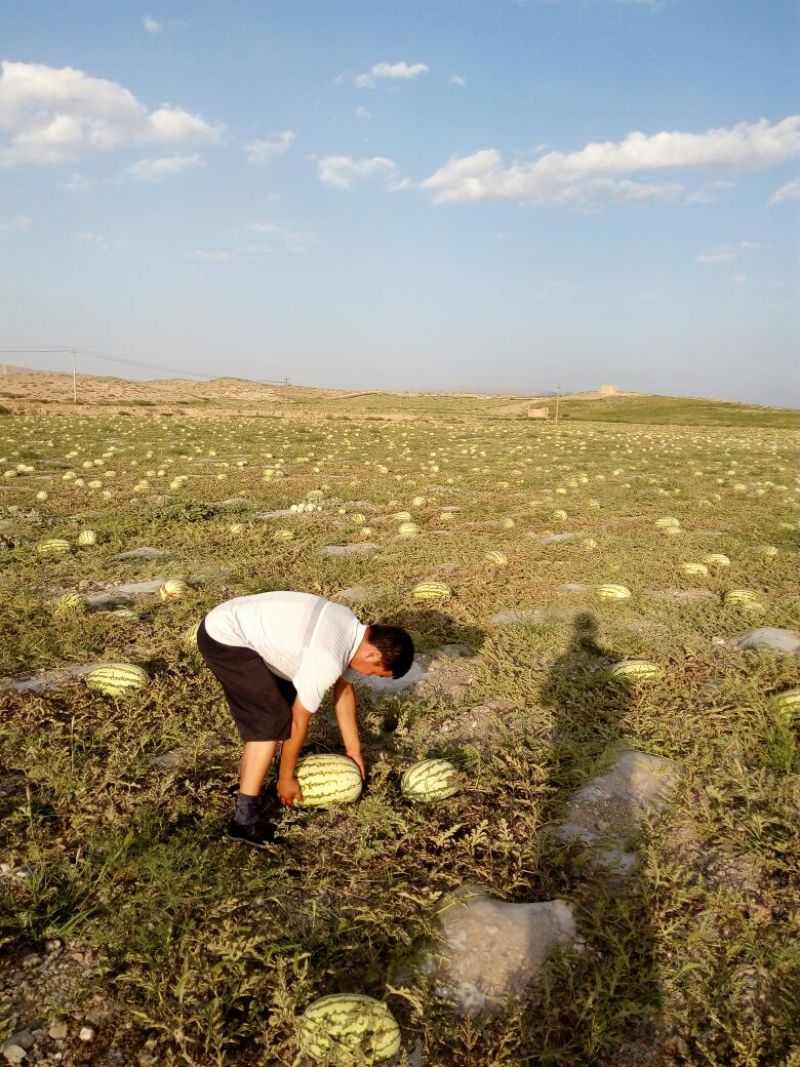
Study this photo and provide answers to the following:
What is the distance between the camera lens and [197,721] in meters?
4.12

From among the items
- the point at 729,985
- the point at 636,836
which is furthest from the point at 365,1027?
the point at 636,836

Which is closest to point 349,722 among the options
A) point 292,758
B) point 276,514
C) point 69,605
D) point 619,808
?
point 292,758

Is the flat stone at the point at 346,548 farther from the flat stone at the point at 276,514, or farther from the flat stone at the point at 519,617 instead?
the flat stone at the point at 519,617

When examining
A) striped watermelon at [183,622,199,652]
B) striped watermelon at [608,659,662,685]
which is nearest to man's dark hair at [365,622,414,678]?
striped watermelon at [608,659,662,685]

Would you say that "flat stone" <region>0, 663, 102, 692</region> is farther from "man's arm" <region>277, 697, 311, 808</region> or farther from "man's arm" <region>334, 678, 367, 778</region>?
"man's arm" <region>334, 678, 367, 778</region>

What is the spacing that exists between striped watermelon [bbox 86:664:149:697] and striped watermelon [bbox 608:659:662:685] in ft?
11.0

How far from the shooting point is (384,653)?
11.1 ft

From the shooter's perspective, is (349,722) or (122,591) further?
(122,591)

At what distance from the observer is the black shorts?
3.31 metres

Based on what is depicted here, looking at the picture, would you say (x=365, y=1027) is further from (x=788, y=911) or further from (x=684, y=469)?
(x=684, y=469)

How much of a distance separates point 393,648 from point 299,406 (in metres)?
64.9

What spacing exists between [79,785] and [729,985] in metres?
3.05

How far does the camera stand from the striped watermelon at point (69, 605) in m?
5.81

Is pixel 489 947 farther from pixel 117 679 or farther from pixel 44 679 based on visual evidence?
pixel 44 679
